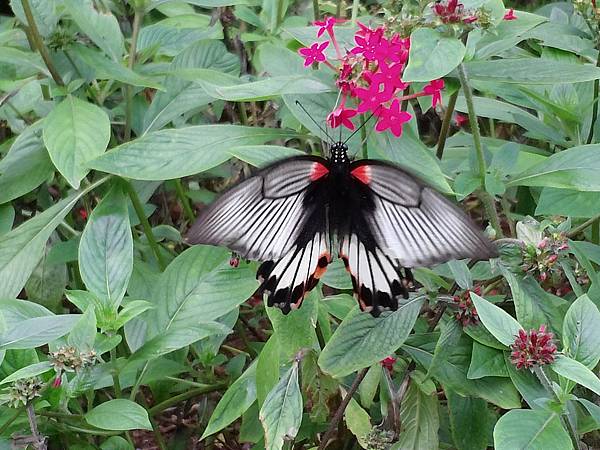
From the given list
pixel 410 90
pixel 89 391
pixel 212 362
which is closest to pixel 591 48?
pixel 410 90

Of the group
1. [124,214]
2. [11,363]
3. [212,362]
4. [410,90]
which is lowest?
[212,362]

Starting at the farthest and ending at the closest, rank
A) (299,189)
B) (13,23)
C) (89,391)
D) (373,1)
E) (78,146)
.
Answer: (373,1)
(13,23)
(78,146)
(89,391)
(299,189)

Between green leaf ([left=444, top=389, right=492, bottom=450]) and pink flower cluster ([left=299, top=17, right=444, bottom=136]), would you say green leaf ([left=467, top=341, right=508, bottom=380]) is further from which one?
pink flower cluster ([left=299, top=17, right=444, bottom=136])

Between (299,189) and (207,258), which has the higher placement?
(299,189)

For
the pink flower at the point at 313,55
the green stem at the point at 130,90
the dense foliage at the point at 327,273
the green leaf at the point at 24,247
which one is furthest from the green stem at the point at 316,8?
the green leaf at the point at 24,247

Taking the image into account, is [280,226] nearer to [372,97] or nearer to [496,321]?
[372,97]

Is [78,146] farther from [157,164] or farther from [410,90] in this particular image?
[410,90]
